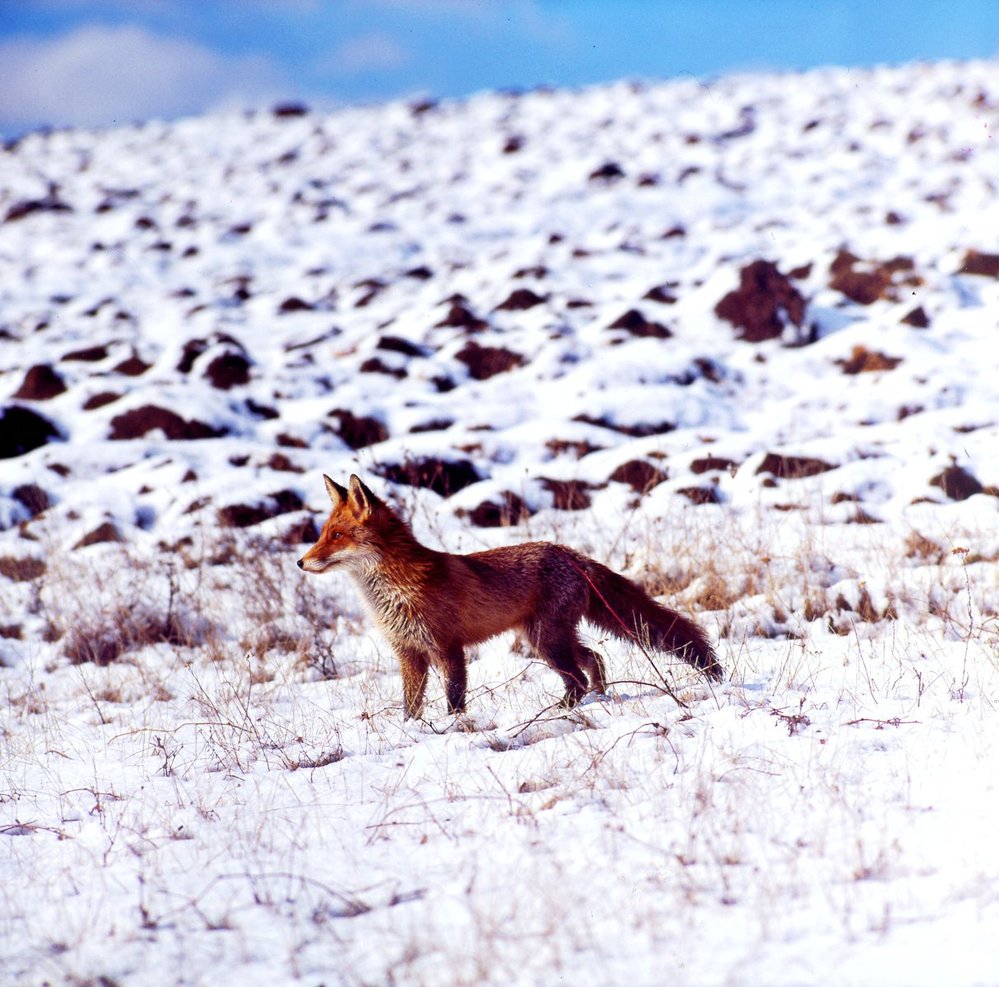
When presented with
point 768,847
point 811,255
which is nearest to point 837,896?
point 768,847

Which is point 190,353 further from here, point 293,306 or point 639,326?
point 639,326

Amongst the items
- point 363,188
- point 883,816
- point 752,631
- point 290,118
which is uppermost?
point 290,118

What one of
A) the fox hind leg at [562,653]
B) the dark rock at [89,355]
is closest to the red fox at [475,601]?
the fox hind leg at [562,653]

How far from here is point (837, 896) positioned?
10.6 ft

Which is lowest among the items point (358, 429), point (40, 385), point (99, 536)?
point (99, 536)

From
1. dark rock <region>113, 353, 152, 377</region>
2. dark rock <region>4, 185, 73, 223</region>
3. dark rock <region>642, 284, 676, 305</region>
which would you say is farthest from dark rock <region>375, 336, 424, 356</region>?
dark rock <region>4, 185, 73, 223</region>

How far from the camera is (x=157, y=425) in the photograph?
1446 centimetres

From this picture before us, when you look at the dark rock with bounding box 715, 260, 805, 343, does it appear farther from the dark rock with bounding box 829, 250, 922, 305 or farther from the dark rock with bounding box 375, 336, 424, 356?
the dark rock with bounding box 375, 336, 424, 356

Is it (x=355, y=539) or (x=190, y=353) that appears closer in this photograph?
(x=355, y=539)

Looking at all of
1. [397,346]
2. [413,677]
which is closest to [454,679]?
[413,677]

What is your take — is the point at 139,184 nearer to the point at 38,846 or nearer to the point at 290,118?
the point at 290,118

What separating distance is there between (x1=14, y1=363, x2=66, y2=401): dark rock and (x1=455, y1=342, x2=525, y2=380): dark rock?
24.6 feet

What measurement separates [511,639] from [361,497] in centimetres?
231

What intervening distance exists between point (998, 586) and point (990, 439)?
5245 mm
